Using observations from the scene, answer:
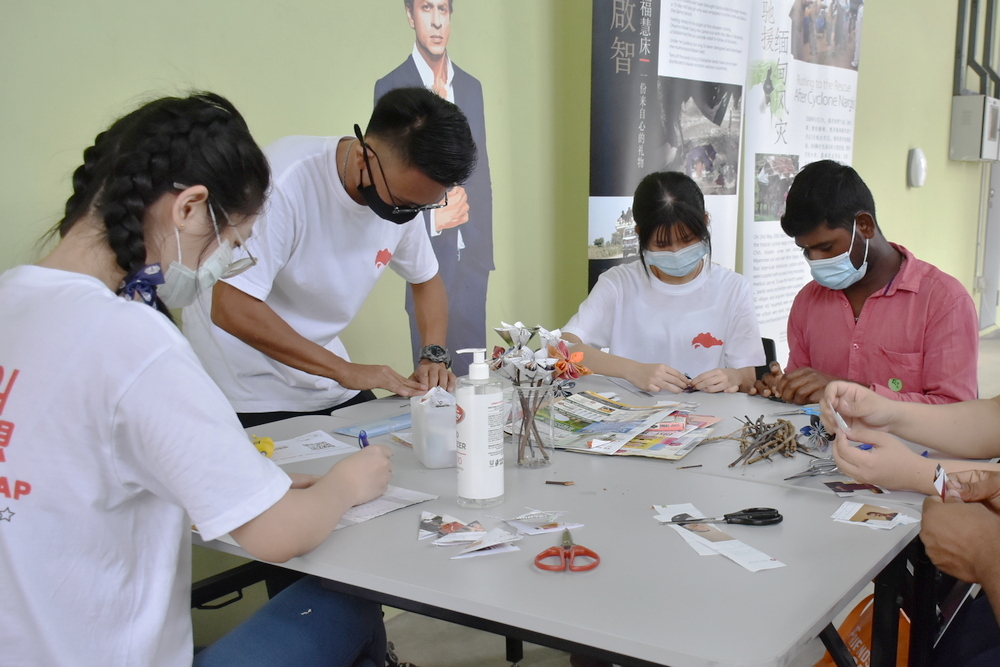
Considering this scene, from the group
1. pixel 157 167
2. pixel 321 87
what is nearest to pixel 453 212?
pixel 321 87

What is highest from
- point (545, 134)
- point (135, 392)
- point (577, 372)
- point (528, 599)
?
point (545, 134)

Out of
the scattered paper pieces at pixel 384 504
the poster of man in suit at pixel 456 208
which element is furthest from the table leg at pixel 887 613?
the poster of man in suit at pixel 456 208

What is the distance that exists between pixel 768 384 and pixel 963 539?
98cm

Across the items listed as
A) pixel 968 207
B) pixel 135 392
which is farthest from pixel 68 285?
pixel 968 207

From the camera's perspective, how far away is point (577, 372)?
1.49 metres

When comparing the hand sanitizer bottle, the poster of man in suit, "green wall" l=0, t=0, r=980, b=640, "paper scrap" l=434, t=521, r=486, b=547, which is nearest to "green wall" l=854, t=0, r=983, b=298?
"green wall" l=0, t=0, r=980, b=640

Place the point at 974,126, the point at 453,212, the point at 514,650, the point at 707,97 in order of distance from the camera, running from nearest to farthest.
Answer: the point at 514,650 < the point at 453,212 < the point at 707,97 < the point at 974,126

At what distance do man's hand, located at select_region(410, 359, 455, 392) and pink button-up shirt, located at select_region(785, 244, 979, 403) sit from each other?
102 cm

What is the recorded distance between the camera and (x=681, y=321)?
102 inches

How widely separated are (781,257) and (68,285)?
4147 millimetres

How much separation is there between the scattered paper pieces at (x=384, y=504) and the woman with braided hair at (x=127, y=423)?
0.43 feet

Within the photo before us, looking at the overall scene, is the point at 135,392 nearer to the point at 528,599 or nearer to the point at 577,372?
the point at 528,599

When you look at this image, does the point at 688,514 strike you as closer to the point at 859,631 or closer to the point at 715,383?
the point at 859,631

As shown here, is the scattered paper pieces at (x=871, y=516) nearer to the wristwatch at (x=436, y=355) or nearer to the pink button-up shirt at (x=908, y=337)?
the pink button-up shirt at (x=908, y=337)
